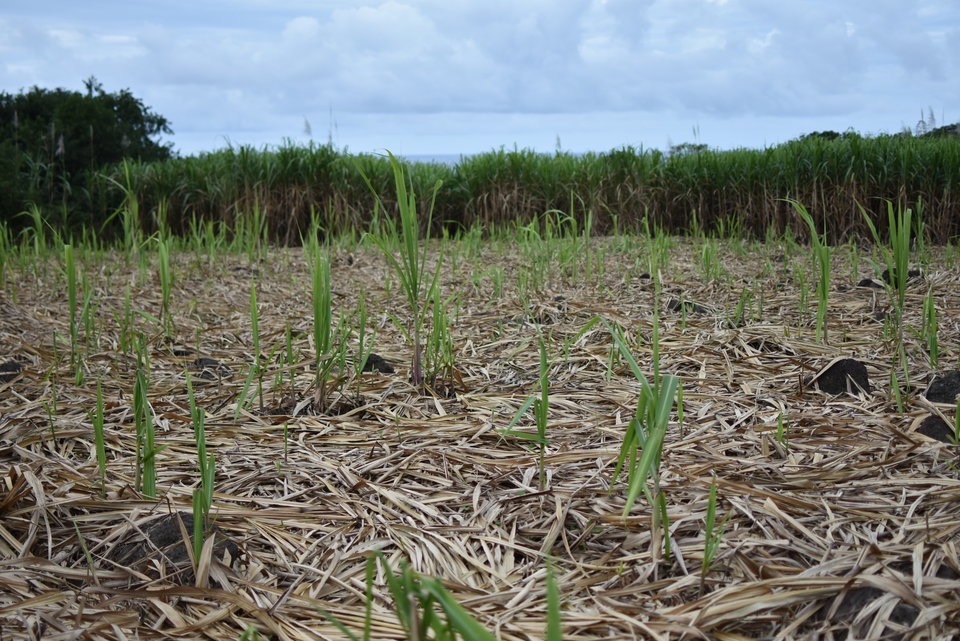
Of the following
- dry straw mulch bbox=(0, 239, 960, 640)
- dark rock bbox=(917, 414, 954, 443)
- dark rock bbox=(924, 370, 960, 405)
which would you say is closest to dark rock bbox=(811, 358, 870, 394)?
dry straw mulch bbox=(0, 239, 960, 640)

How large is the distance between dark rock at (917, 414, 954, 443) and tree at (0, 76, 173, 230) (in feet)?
23.0

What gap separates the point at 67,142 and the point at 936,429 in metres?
8.25

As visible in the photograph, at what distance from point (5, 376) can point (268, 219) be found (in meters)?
5.27

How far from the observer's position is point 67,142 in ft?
25.4

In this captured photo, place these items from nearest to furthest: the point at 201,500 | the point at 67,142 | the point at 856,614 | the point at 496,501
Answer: the point at 856,614
the point at 201,500
the point at 496,501
the point at 67,142

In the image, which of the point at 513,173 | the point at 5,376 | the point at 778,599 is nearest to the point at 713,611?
the point at 778,599

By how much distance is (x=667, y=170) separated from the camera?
7.61m

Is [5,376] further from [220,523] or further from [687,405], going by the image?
[687,405]

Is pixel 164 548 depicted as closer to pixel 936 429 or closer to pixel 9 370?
pixel 9 370

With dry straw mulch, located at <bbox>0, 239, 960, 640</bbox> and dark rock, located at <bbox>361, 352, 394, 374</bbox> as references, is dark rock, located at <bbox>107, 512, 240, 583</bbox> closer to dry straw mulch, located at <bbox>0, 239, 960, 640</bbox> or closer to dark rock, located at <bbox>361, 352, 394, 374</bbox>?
dry straw mulch, located at <bbox>0, 239, 960, 640</bbox>

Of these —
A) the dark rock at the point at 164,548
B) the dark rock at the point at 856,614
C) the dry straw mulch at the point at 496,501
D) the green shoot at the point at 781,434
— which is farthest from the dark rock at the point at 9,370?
the dark rock at the point at 856,614

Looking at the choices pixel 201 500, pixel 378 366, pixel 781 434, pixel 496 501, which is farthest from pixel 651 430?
pixel 378 366

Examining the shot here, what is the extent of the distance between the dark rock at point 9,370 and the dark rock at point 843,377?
244 centimetres

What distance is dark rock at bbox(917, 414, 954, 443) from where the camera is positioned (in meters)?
1.68
